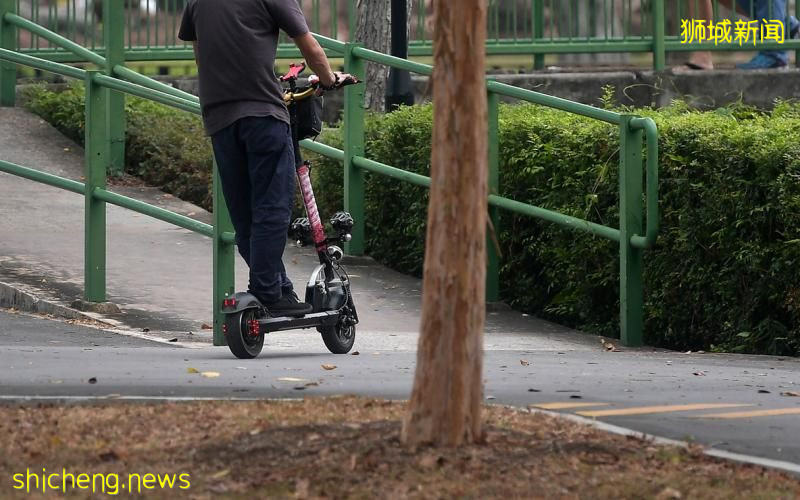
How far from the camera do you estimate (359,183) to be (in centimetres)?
1081

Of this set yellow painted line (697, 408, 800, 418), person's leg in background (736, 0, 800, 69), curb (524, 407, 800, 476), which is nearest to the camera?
curb (524, 407, 800, 476)

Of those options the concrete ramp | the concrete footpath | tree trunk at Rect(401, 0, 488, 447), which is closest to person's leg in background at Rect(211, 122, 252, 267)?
the concrete footpath

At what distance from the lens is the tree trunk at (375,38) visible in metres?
13.9

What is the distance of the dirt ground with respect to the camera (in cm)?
435

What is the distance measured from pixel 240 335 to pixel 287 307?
0.97 feet

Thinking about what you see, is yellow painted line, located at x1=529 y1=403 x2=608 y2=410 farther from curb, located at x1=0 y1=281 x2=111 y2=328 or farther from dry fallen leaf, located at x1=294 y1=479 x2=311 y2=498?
curb, located at x1=0 y1=281 x2=111 y2=328

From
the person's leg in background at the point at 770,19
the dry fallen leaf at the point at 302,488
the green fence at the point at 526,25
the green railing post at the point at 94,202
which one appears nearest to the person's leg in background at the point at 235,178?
the green railing post at the point at 94,202

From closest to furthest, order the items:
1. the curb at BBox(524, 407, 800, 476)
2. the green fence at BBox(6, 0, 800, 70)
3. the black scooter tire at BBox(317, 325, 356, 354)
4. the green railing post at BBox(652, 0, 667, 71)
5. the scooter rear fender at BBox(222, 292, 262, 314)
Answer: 1. the curb at BBox(524, 407, 800, 476)
2. the scooter rear fender at BBox(222, 292, 262, 314)
3. the black scooter tire at BBox(317, 325, 356, 354)
4. the green fence at BBox(6, 0, 800, 70)
5. the green railing post at BBox(652, 0, 667, 71)

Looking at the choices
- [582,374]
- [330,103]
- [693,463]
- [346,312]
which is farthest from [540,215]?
[330,103]

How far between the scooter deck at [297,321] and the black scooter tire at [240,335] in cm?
7

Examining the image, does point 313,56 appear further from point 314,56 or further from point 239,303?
point 239,303

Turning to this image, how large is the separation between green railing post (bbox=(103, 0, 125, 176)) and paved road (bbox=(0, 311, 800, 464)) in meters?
4.43

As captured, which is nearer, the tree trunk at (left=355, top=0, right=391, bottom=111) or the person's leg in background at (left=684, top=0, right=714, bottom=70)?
the tree trunk at (left=355, top=0, right=391, bottom=111)

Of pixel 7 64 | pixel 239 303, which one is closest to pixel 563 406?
pixel 239 303
